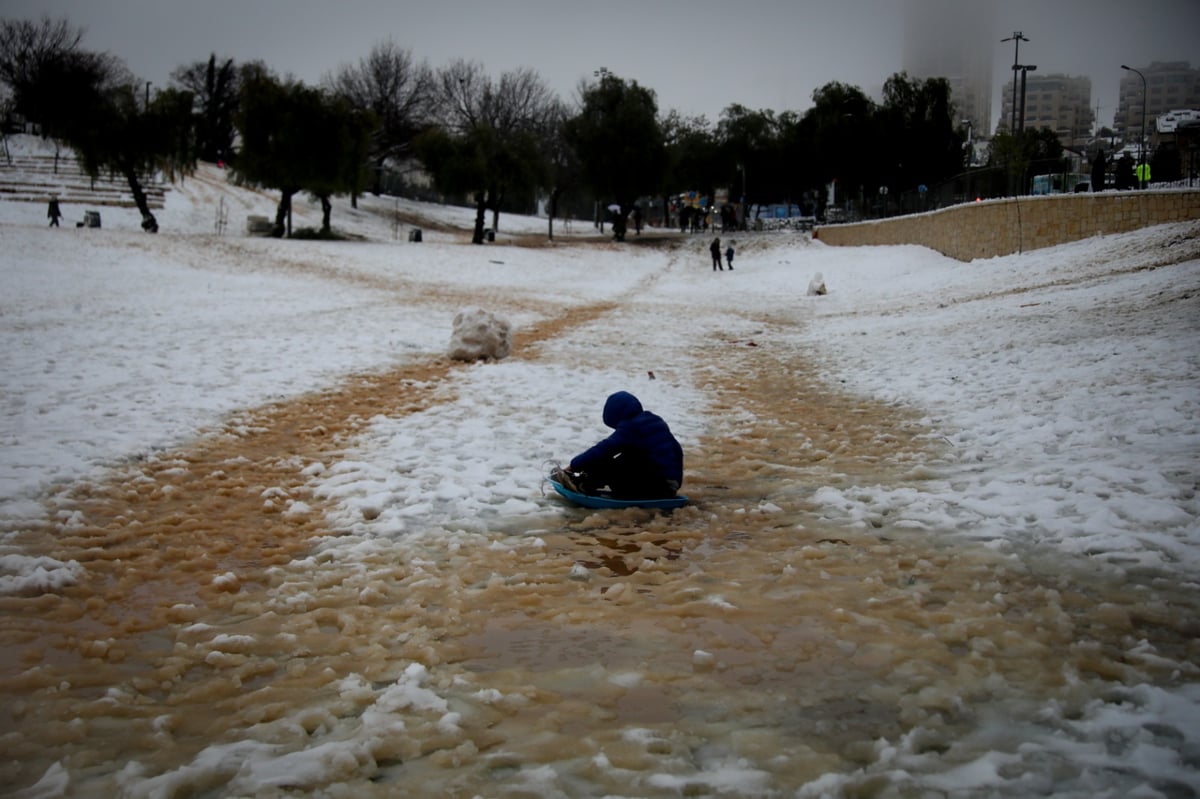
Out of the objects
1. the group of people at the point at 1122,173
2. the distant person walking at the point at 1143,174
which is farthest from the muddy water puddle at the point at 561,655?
the group of people at the point at 1122,173

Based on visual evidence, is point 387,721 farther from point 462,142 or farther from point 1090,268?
point 462,142

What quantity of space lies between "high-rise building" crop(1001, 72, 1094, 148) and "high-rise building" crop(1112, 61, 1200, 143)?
43.7 ft

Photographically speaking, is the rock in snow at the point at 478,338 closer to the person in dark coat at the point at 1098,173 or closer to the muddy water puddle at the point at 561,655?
the muddy water puddle at the point at 561,655

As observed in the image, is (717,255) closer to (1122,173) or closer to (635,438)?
(1122,173)

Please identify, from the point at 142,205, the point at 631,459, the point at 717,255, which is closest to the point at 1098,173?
A: the point at 717,255

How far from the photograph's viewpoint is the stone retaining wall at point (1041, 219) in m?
20.6

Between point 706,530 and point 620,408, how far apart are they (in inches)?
46.0

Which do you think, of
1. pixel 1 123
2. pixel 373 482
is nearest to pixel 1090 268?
pixel 373 482

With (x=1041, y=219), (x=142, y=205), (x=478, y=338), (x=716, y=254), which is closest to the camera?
(x=478, y=338)

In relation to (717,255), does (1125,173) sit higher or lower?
higher

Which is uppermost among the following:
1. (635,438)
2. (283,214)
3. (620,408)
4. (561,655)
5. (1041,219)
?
(283,214)

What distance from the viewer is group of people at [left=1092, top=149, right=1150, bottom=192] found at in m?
24.2

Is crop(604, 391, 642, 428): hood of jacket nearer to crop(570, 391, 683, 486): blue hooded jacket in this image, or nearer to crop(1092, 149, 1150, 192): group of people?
crop(570, 391, 683, 486): blue hooded jacket

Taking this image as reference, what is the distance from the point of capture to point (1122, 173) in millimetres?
24406
